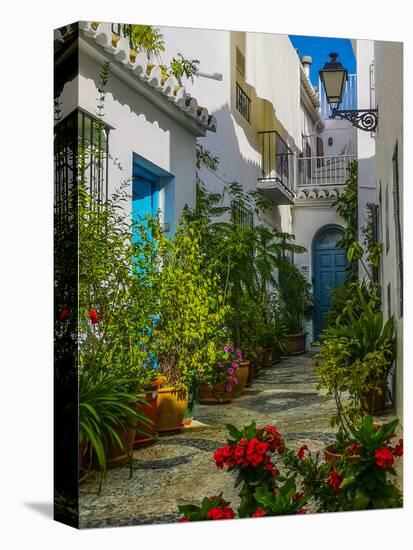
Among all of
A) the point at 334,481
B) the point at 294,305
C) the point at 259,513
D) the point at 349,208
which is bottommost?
the point at 259,513

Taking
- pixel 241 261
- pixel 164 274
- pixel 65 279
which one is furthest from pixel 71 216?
pixel 241 261

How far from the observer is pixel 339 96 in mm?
7277

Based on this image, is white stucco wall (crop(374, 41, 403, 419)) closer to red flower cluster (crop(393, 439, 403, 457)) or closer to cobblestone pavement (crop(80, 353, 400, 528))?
red flower cluster (crop(393, 439, 403, 457))

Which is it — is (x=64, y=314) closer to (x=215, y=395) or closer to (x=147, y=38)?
(x=215, y=395)

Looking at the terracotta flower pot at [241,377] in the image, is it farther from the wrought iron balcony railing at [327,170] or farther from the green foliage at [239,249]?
the wrought iron balcony railing at [327,170]

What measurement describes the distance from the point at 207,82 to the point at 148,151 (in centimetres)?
69

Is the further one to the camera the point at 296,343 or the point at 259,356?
the point at 296,343

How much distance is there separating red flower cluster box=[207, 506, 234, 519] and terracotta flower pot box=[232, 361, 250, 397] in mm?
852

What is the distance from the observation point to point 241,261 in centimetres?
699

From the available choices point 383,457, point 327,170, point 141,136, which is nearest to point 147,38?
point 141,136

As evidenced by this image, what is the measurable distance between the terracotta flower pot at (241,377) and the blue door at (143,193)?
1.33m

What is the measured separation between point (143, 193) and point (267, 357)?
1578mm

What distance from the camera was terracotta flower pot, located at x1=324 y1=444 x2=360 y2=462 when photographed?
6.87 metres

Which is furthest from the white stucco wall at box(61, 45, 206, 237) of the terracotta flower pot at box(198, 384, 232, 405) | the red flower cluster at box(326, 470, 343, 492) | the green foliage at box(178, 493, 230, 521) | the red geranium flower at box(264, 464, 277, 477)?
the red flower cluster at box(326, 470, 343, 492)
